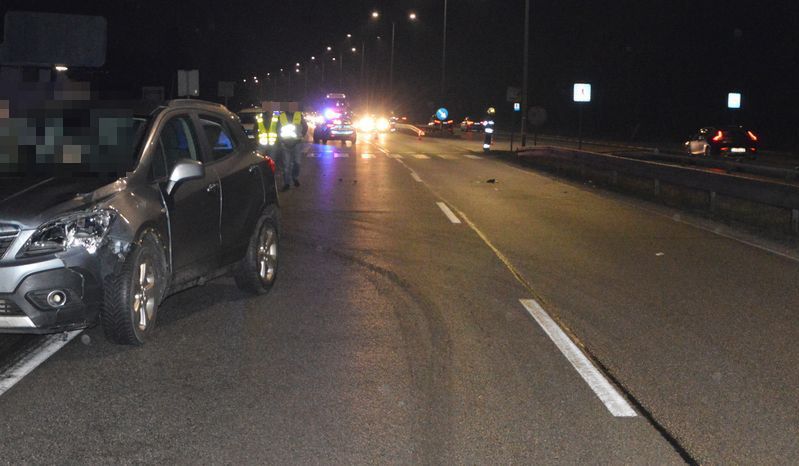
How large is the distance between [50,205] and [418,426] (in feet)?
9.82

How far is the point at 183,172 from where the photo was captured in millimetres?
7305

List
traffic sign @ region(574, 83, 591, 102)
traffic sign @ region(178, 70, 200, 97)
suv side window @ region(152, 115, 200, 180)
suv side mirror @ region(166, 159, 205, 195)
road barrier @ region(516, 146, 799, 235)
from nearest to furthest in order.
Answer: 1. suv side mirror @ region(166, 159, 205, 195)
2. suv side window @ region(152, 115, 200, 180)
3. road barrier @ region(516, 146, 799, 235)
4. traffic sign @ region(178, 70, 200, 97)
5. traffic sign @ region(574, 83, 591, 102)

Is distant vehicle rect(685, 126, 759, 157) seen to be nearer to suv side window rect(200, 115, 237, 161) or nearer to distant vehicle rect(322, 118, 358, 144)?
distant vehicle rect(322, 118, 358, 144)

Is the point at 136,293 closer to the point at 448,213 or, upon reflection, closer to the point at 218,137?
the point at 218,137

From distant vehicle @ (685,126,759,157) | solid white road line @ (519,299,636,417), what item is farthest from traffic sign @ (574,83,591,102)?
solid white road line @ (519,299,636,417)

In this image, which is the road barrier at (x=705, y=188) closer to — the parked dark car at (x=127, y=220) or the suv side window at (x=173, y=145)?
the parked dark car at (x=127, y=220)

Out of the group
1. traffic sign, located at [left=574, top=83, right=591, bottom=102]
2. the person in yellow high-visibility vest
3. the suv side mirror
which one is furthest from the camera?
traffic sign, located at [left=574, top=83, right=591, bottom=102]

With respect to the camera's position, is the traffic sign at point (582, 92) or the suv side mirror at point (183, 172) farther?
the traffic sign at point (582, 92)

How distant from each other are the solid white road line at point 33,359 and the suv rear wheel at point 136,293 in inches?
20.5

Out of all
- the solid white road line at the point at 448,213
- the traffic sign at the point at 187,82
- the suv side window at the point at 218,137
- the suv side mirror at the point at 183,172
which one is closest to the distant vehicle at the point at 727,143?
the traffic sign at the point at 187,82

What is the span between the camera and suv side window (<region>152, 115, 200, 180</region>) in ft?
25.4

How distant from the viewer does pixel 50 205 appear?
6559 mm

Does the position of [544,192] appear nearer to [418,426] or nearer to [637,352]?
[637,352]

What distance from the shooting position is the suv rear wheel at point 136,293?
6773 mm
